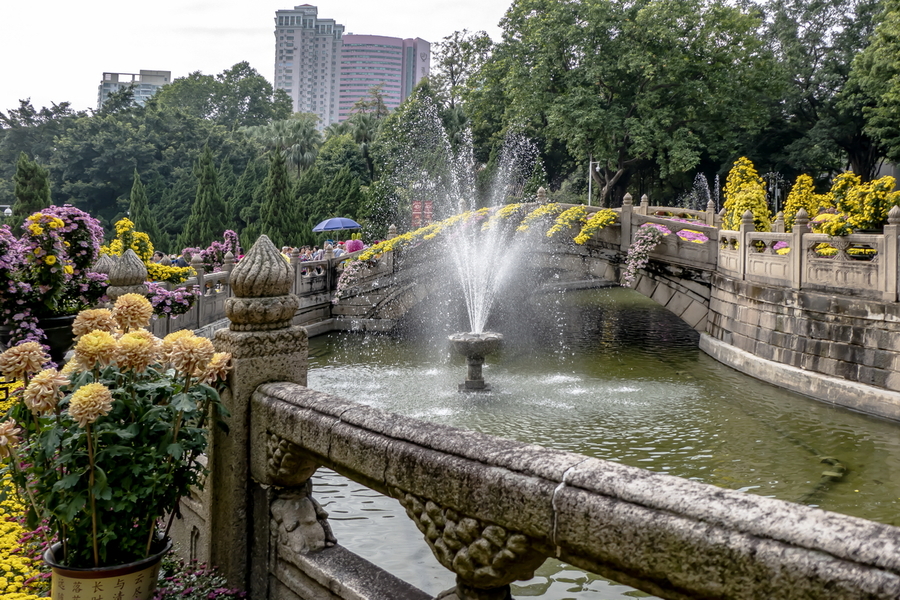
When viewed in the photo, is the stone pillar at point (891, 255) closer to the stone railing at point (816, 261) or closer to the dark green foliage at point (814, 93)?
the stone railing at point (816, 261)

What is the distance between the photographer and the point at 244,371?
11.0ft

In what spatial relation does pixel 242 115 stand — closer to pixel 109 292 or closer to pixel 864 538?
pixel 109 292

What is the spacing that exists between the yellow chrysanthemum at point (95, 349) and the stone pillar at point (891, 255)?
1027cm

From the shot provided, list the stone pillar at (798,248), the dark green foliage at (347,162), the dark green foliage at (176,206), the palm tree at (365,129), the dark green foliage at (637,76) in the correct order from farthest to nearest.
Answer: the palm tree at (365,129)
the dark green foliage at (176,206)
the dark green foliage at (347,162)
the dark green foliage at (637,76)
the stone pillar at (798,248)

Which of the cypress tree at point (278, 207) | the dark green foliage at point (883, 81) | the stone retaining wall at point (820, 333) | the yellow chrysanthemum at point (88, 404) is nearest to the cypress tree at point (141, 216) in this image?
the cypress tree at point (278, 207)

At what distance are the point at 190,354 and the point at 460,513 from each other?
Answer: 1389mm

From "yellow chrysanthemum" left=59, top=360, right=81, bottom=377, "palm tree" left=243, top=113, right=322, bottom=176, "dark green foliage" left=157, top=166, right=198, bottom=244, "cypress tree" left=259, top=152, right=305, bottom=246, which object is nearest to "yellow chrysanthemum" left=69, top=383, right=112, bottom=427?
"yellow chrysanthemum" left=59, top=360, right=81, bottom=377

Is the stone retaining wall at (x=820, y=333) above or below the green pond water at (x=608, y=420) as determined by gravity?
above

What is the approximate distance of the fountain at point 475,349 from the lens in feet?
36.0

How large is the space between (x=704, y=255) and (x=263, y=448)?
13650 mm

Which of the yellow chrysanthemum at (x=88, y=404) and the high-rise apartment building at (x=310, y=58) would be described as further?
the high-rise apartment building at (x=310, y=58)

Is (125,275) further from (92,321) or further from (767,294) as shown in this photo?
(767,294)

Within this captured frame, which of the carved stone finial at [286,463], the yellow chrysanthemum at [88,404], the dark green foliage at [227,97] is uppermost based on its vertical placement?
the dark green foliage at [227,97]

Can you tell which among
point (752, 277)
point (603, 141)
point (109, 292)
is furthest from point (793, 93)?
point (109, 292)
